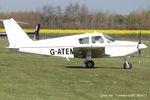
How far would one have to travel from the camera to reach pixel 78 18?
403 feet

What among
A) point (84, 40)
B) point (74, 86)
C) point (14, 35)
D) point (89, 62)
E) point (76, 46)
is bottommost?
point (74, 86)

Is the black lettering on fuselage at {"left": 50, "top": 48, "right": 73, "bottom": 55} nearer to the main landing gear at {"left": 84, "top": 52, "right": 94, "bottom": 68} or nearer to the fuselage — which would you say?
the fuselage

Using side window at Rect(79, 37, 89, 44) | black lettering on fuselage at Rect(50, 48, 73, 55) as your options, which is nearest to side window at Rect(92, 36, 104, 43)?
side window at Rect(79, 37, 89, 44)

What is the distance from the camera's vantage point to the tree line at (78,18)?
367 feet

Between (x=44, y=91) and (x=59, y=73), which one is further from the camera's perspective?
(x=59, y=73)

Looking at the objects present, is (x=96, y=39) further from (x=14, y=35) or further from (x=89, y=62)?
(x=14, y=35)

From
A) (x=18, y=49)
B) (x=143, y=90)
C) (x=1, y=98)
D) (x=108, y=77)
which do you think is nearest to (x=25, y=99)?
(x=1, y=98)

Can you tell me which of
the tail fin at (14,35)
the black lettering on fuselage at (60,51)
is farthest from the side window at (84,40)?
the tail fin at (14,35)

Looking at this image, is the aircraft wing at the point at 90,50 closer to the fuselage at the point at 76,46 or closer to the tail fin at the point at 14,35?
the fuselage at the point at 76,46

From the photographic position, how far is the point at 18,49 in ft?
76.5

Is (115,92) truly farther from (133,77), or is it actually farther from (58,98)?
(133,77)

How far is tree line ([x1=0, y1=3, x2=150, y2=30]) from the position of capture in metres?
112

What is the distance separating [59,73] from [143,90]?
21.5 feet

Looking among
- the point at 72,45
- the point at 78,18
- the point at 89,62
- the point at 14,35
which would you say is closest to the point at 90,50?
the point at 89,62
